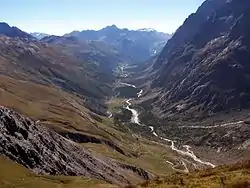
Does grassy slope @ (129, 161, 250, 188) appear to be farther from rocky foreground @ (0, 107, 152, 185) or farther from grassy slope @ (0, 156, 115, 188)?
rocky foreground @ (0, 107, 152, 185)

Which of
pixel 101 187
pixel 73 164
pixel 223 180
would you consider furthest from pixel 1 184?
pixel 73 164

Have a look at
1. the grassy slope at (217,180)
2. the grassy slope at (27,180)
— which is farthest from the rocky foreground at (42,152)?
the grassy slope at (217,180)

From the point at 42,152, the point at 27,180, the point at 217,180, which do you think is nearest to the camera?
the point at 217,180

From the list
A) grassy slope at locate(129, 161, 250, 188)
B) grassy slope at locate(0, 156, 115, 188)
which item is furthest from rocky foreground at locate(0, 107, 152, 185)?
grassy slope at locate(129, 161, 250, 188)

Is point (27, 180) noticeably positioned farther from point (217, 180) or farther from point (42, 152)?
point (217, 180)

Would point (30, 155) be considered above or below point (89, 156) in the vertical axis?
above

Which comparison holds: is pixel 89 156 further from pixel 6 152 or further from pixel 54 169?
pixel 6 152

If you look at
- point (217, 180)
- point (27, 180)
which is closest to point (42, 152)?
point (27, 180)
